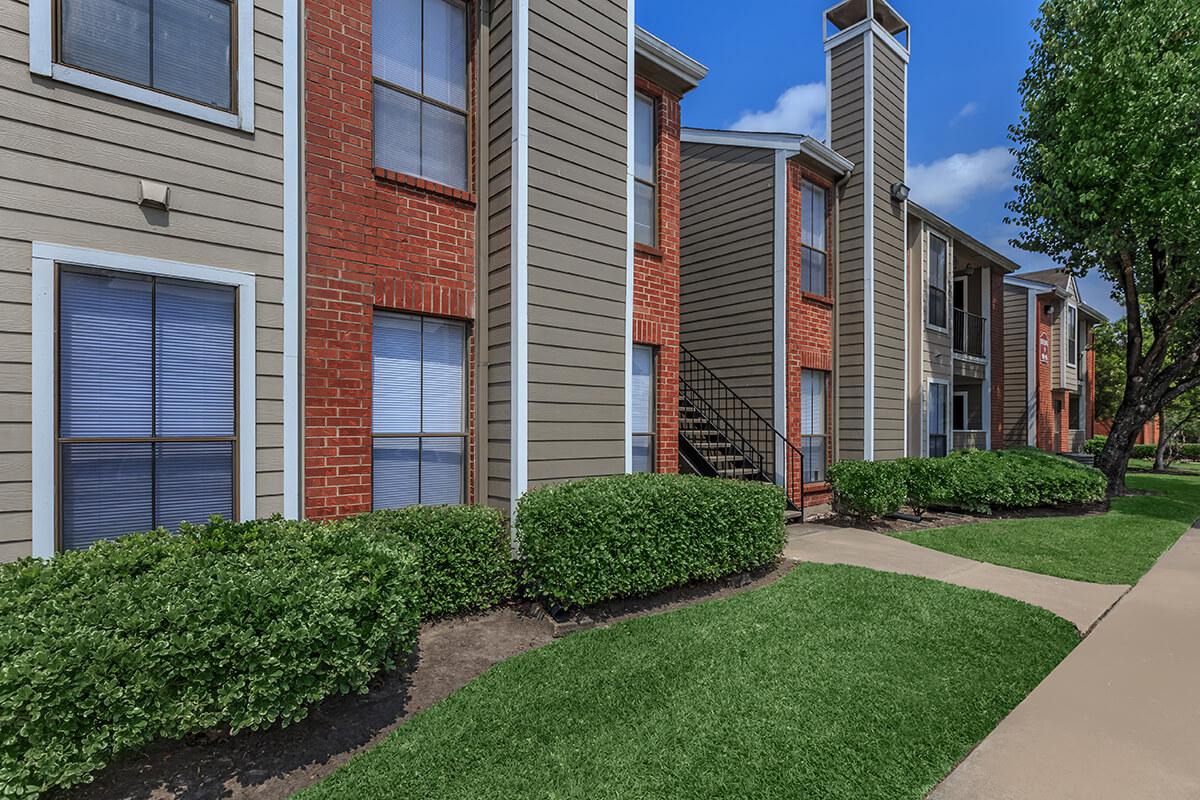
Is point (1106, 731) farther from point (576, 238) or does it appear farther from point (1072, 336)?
point (1072, 336)

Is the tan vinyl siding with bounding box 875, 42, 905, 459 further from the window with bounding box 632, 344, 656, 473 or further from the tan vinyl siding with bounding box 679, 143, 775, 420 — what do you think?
the window with bounding box 632, 344, 656, 473

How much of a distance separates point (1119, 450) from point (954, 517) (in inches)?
244

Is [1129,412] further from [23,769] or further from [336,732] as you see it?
[23,769]

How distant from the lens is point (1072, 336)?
2277 cm

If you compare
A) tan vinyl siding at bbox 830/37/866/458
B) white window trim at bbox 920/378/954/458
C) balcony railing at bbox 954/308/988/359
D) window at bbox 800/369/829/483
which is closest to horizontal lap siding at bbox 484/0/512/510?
window at bbox 800/369/829/483

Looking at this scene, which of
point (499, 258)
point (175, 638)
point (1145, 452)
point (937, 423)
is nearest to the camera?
point (175, 638)

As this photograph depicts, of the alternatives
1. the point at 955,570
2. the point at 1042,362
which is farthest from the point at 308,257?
the point at 1042,362

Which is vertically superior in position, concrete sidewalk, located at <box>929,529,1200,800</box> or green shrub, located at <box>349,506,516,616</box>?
green shrub, located at <box>349,506,516,616</box>

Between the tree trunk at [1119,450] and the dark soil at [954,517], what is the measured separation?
198 centimetres

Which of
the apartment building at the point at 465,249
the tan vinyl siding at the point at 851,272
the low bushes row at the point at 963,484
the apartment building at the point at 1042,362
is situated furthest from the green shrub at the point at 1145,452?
the apartment building at the point at 465,249

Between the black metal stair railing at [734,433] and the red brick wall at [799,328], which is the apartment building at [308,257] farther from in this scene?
the red brick wall at [799,328]

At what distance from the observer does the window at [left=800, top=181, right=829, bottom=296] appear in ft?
33.9

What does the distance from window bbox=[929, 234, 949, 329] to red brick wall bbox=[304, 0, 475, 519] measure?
12499 mm

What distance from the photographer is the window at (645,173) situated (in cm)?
727
